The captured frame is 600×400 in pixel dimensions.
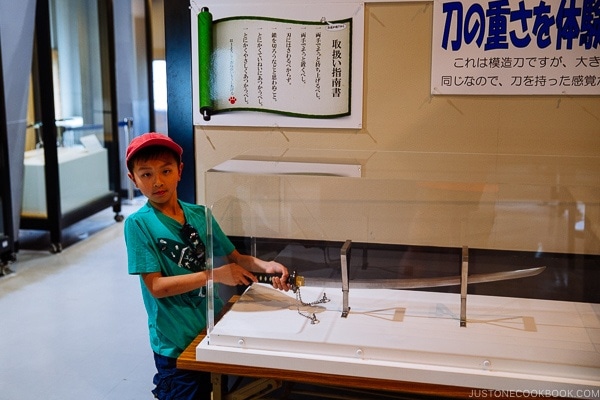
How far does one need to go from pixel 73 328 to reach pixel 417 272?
2498mm

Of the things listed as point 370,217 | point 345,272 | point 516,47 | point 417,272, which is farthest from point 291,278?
point 516,47

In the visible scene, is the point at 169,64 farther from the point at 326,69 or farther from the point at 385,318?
the point at 385,318

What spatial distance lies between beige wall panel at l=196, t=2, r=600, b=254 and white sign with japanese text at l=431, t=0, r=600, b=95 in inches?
1.8

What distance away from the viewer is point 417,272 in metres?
2.35

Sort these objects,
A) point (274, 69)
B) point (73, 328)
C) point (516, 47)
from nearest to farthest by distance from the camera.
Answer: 1. point (516, 47)
2. point (274, 69)
3. point (73, 328)

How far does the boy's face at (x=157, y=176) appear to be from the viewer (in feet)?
7.38

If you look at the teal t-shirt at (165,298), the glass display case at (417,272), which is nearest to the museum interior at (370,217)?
the glass display case at (417,272)

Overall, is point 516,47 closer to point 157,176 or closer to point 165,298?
point 157,176

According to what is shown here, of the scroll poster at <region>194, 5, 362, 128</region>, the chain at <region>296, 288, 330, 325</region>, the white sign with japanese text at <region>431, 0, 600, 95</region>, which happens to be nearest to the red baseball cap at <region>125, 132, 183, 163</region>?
the chain at <region>296, 288, 330, 325</region>

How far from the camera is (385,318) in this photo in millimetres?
2145

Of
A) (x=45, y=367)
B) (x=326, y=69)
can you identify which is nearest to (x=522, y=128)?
(x=326, y=69)

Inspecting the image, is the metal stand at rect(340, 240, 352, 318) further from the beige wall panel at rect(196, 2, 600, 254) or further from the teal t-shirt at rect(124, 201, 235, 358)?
the teal t-shirt at rect(124, 201, 235, 358)

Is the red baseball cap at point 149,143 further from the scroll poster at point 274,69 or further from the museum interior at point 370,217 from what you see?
the scroll poster at point 274,69

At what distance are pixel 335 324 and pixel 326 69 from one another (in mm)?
1252
